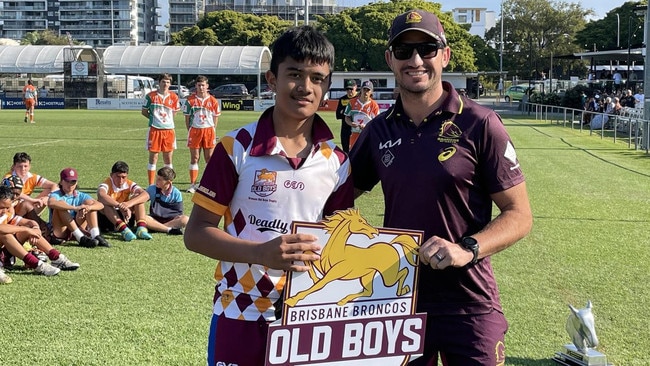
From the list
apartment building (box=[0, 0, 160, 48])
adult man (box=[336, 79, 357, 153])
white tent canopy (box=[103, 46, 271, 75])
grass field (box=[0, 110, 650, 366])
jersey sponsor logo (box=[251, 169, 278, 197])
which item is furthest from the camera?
apartment building (box=[0, 0, 160, 48])

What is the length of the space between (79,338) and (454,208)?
3656 mm

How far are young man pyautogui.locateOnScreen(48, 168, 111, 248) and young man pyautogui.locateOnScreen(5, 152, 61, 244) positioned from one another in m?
0.13

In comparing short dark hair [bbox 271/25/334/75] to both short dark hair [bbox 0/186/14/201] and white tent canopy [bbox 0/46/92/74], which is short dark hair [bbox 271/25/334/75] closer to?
short dark hair [bbox 0/186/14/201]

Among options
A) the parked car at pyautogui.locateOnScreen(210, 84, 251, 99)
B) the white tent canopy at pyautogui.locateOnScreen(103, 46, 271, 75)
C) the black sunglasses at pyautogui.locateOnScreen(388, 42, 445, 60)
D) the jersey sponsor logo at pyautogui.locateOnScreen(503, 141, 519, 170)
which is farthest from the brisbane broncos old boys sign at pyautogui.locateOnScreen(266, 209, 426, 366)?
the white tent canopy at pyautogui.locateOnScreen(103, 46, 271, 75)

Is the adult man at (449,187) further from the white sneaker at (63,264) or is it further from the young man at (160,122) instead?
the young man at (160,122)

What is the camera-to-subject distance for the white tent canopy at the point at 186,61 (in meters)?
58.2

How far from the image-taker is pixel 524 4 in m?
83.2

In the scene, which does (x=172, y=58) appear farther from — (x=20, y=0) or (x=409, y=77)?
(x=20, y=0)

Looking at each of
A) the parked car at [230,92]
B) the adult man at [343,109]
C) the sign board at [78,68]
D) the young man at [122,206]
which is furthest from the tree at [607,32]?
the young man at [122,206]

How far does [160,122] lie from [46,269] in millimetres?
6113

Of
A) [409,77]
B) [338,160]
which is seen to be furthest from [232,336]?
[409,77]

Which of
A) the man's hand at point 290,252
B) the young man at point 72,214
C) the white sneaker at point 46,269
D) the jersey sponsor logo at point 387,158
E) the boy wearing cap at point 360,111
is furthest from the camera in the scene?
the boy wearing cap at point 360,111

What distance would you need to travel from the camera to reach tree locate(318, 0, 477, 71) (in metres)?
71.4

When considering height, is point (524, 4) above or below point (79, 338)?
above
